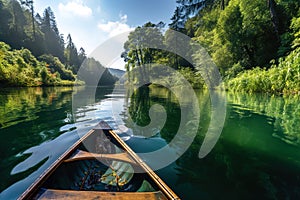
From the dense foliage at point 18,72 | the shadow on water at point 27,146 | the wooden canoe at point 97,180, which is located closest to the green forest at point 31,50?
the dense foliage at point 18,72

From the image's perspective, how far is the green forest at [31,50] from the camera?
84.2 ft

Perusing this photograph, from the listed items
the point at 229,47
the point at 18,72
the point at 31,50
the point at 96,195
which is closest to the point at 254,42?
the point at 229,47

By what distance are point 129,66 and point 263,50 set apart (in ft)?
101

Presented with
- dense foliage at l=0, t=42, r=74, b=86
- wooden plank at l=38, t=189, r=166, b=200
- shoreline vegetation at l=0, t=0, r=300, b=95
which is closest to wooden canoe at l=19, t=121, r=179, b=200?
wooden plank at l=38, t=189, r=166, b=200

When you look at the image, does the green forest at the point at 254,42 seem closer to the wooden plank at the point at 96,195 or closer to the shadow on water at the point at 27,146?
the wooden plank at the point at 96,195

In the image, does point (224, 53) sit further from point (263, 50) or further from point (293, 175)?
point (293, 175)

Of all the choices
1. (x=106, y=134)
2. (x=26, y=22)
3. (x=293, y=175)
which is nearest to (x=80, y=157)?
(x=106, y=134)

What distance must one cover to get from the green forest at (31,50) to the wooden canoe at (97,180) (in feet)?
81.2

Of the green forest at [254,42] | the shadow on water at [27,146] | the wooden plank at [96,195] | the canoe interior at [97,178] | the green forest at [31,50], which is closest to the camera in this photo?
the wooden plank at [96,195]

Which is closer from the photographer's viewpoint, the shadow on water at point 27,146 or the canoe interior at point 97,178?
the canoe interior at point 97,178

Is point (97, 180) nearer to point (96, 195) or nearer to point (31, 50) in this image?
point (96, 195)

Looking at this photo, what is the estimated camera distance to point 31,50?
5347 centimetres

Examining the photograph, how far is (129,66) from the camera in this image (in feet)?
141

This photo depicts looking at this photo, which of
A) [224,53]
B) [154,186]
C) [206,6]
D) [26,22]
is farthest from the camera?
[26,22]
